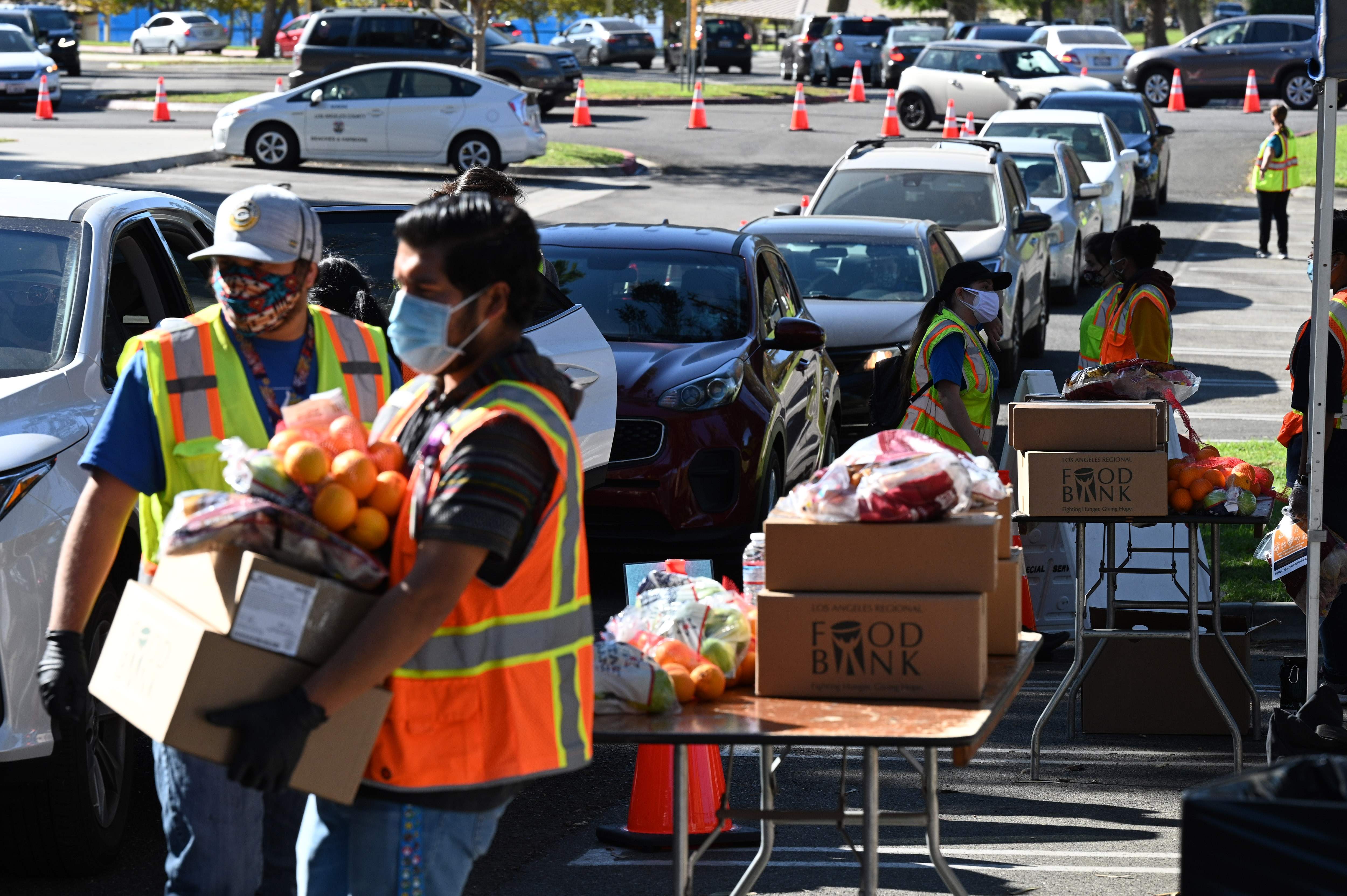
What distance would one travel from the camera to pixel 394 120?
24.8 m

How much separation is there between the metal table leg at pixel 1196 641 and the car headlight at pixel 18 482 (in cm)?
380

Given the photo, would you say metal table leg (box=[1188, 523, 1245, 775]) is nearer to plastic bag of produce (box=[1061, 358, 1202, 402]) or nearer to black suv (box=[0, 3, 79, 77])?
plastic bag of produce (box=[1061, 358, 1202, 402])

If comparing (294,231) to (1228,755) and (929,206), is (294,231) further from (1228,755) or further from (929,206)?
(929,206)

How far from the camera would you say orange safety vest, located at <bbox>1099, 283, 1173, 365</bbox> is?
8172mm

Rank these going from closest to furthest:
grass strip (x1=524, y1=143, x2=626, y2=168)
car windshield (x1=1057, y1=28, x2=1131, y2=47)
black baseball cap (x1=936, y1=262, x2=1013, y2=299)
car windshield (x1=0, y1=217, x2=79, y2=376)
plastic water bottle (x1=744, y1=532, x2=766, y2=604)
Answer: plastic water bottle (x1=744, y1=532, x2=766, y2=604), car windshield (x1=0, y1=217, x2=79, y2=376), black baseball cap (x1=936, y1=262, x2=1013, y2=299), grass strip (x1=524, y1=143, x2=626, y2=168), car windshield (x1=1057, y1=28, x2=1131, y2=47)

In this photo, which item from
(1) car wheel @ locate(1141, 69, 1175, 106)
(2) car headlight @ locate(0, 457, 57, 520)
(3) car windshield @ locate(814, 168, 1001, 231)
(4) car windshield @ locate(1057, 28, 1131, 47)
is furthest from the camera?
(4) car windshield @ locate(1057, 28, 1131, 47)

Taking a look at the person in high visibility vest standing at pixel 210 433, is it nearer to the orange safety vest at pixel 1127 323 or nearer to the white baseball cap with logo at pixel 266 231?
the white baseball cap with logo at pixel 266 231

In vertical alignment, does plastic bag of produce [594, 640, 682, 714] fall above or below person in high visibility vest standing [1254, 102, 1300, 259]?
below

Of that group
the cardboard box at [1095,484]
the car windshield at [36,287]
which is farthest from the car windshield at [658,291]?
the car windshield at [36,287]

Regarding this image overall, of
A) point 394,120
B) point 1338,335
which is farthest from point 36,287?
point 394,120

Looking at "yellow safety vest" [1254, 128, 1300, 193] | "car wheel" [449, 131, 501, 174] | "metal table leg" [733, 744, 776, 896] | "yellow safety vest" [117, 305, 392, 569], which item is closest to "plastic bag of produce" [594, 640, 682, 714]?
"metal table leg" [733, 744, 776, 896]

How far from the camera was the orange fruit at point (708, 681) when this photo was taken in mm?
3701

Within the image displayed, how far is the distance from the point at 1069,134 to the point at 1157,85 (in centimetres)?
2021

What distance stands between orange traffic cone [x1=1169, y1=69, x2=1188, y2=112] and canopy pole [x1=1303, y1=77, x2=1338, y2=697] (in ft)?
114
